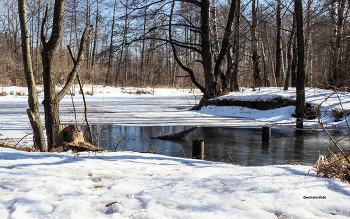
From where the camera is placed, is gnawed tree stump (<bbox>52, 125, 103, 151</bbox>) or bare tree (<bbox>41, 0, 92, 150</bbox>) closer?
gnawed tree stump (<bbox>52, 125, 103, 151</bbox>)

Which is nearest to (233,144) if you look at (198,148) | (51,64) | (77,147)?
(198,148)

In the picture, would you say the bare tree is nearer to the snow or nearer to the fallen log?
the fallen log

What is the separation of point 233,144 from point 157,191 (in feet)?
16.5

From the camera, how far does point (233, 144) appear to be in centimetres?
728

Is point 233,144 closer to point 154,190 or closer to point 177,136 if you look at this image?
point 177,136

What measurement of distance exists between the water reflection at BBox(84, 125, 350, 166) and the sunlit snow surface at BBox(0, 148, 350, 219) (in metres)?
1.97

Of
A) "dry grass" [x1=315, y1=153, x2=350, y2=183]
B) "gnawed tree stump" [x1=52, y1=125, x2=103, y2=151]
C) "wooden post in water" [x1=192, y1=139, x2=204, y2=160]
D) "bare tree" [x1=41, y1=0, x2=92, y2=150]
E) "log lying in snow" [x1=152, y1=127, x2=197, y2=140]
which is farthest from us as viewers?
"log lying in snow" [x1=152, y1=127, x2=197, y2=140]

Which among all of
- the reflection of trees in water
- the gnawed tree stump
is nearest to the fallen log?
the gnawed tree stump

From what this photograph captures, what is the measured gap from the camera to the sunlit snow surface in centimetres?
211

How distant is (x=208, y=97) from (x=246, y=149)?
807 centimetres

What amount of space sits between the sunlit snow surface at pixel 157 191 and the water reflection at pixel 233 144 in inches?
77.4

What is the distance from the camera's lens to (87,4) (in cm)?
2903

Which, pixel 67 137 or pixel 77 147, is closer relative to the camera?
pixel 77 147

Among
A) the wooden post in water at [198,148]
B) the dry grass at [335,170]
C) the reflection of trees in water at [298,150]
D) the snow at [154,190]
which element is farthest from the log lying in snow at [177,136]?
the dry grass at [335,170]
